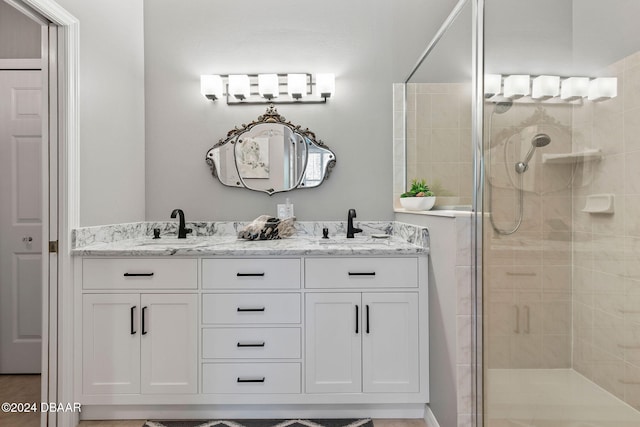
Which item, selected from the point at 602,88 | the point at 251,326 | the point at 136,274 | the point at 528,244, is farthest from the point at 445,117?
the point at 136,274

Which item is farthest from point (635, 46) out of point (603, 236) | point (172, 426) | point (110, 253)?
point (172, 426)

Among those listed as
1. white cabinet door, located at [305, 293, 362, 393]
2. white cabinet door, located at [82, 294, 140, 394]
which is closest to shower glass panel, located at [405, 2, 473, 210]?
white cabinet door, located at [305, 293, 362, 393]

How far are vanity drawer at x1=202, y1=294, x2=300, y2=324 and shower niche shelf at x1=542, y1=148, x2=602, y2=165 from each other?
50.1 inches

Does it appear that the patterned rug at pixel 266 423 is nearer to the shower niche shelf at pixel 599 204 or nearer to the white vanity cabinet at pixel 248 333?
the white vanity cabinet at pixel 248 333

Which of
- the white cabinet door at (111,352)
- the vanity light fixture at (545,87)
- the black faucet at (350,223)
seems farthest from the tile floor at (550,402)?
the white cabinet door at (111,352)

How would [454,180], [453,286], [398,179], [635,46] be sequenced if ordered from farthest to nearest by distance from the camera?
[398,179] < [454,180] < [453,286] < [635,46]

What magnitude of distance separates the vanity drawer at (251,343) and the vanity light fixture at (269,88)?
1566 mm

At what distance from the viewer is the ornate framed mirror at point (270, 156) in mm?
2600

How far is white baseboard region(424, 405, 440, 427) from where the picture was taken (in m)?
1.77

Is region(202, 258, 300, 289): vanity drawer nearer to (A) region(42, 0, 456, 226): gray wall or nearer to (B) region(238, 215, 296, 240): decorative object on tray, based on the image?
(B) region(238, 215, 296, 240): decorative object on tray

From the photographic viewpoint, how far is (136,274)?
1880 mm

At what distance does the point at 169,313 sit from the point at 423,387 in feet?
4.40

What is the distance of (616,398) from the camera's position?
860mm

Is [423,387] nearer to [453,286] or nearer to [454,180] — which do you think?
[453,286]
